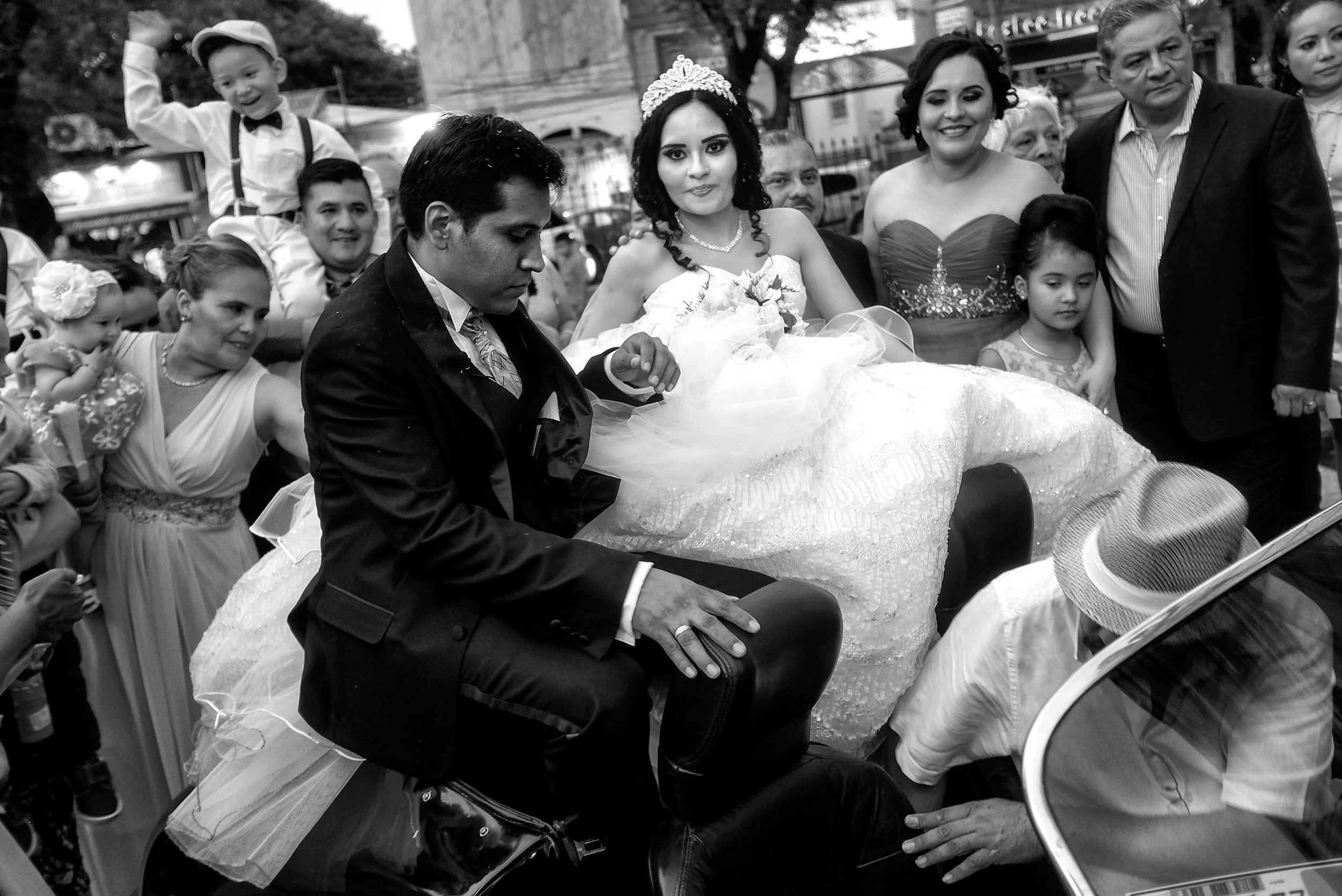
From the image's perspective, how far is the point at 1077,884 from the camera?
143cm

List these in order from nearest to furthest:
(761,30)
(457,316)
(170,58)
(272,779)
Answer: (457,316) < (272,779) < (761,30) < (170,58)

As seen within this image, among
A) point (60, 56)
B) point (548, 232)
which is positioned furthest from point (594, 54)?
point (548, 232)

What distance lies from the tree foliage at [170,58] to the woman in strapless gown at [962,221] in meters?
3.60

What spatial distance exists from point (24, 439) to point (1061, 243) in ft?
9.82

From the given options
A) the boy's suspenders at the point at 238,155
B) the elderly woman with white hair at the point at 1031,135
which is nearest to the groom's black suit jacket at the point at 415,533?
the boy's suspenders at the point at 238,155

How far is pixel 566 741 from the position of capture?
210cm

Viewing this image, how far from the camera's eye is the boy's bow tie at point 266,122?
482 centimetres

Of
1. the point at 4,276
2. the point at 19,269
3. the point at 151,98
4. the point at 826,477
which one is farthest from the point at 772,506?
the point at 19,269

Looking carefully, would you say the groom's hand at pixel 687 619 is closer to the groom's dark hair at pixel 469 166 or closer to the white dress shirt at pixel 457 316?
the white dress shirt at pixel 457 316

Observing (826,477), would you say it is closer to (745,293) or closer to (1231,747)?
(745,293)

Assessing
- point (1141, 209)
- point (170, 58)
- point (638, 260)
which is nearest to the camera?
point (638, 260)

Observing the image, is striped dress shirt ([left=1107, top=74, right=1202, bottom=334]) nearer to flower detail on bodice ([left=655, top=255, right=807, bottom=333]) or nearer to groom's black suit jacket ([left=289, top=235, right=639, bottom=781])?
flower detail on bodice ([left=655, top=255, right=807, bottom=333])

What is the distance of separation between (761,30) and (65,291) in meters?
11.4

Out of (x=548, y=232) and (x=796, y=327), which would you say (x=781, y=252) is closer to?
(x=796, y=327)
